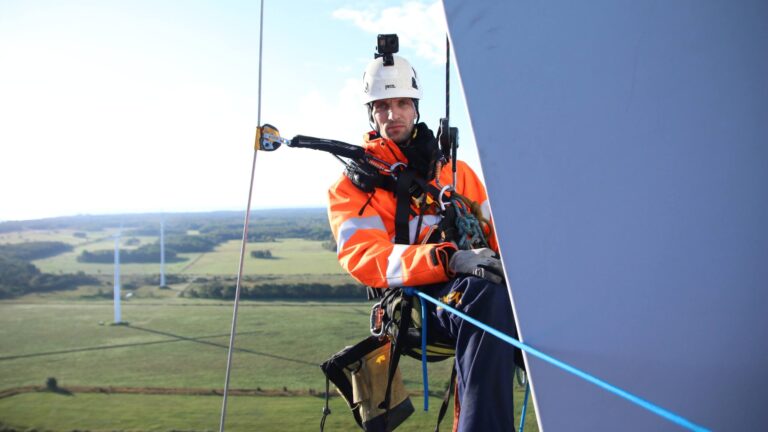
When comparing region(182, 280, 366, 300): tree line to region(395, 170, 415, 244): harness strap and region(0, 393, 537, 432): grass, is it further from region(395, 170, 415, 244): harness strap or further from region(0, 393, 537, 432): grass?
region(395, 170, 415, 244): harness strap

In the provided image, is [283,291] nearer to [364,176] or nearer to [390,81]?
[390,81]

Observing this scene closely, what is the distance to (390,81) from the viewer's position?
3.12 meters

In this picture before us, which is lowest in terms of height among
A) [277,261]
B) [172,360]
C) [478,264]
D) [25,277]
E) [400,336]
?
[172,360]

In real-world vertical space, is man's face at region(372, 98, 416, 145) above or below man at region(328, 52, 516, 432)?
above

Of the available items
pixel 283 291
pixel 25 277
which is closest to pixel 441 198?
pixel 283 291

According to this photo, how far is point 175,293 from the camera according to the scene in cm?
7644

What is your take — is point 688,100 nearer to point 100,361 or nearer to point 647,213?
point 647,213

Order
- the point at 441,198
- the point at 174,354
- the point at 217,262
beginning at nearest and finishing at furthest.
Result: the point at 441,198
the point at 174,354
the point at 217,262

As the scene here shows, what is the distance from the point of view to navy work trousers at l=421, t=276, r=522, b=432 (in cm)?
182

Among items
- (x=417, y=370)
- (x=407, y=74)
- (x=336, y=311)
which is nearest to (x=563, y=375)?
(x=407, y=74)

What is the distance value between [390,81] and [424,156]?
58 cm

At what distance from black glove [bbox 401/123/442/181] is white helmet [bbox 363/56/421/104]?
38 cm

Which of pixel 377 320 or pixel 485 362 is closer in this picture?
pixel 485 362

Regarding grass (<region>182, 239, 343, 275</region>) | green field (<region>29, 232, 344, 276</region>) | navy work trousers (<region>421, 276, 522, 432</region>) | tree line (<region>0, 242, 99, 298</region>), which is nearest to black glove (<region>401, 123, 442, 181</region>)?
navy work trousers (<region>421, 276, 522, 432</region>)
